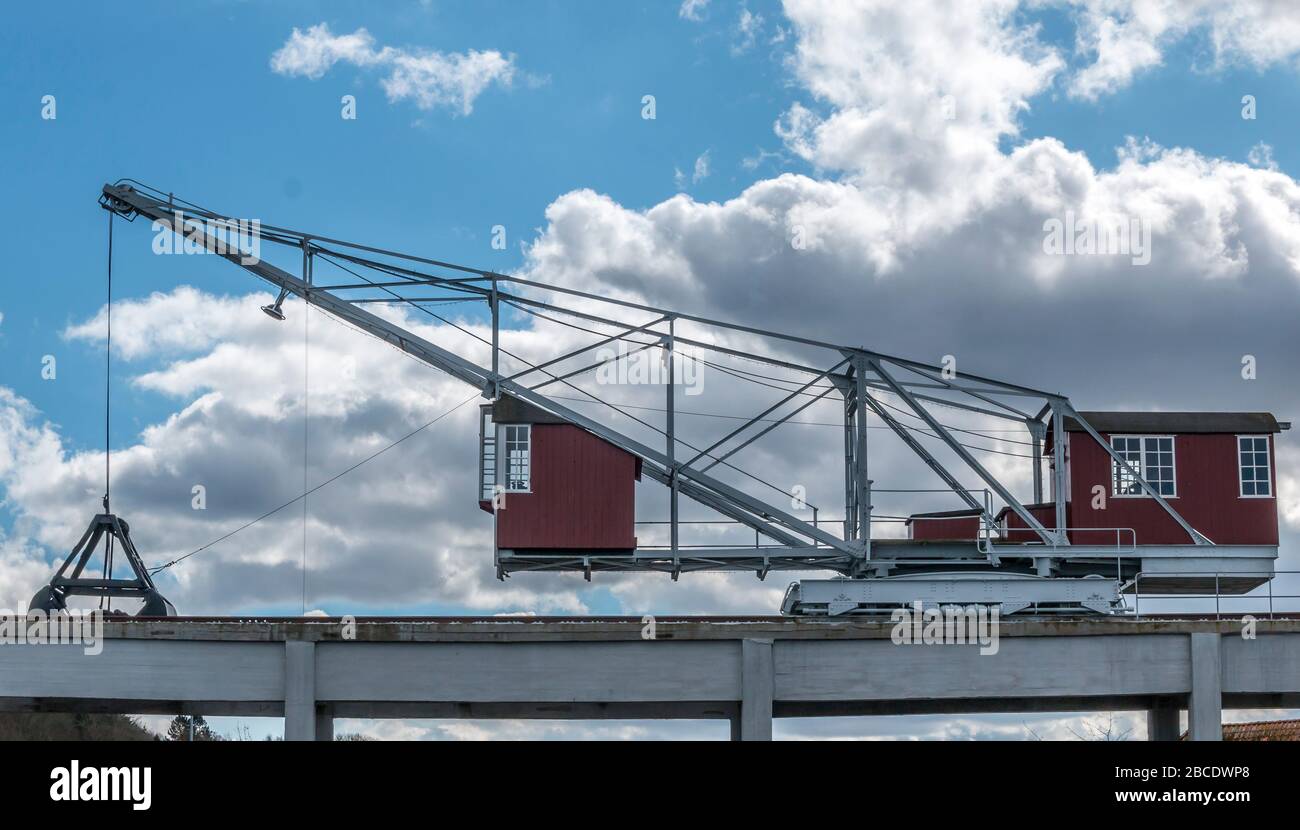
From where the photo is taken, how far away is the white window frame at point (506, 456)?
110ft

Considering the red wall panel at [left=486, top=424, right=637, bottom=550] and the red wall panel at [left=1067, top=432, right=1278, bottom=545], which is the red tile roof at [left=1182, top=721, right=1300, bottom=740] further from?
the red wall panel at [left=486, top=424, right=637, bottom=550]

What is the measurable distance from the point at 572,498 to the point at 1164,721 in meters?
14.3

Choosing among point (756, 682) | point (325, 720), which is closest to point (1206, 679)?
point (756, 682)

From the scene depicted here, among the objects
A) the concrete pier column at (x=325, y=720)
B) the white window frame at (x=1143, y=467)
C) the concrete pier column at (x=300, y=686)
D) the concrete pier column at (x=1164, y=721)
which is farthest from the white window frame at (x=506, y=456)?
the concrete pier column at (x=1164, y=721)

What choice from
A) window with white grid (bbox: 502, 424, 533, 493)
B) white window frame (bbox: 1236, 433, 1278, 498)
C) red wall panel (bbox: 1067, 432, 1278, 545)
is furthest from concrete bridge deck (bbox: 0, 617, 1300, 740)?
white window frame (bbox: 1236, 433, 1278, 498)

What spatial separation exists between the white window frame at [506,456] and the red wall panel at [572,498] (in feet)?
0.30

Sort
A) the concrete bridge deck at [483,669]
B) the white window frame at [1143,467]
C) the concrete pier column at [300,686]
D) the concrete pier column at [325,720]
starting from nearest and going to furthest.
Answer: the concrete pier column at [300,686], the concrete bridge deck at [483,669], the concrete pier column at [325,720], the white window frame at [1143,467]

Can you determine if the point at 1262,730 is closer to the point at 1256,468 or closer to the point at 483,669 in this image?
the point at 1256,468

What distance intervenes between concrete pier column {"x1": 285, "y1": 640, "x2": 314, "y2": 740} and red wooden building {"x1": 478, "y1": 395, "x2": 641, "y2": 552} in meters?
7.31

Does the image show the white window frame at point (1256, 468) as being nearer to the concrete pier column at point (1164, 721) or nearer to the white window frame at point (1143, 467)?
the white window frame at point (1143, 467)
